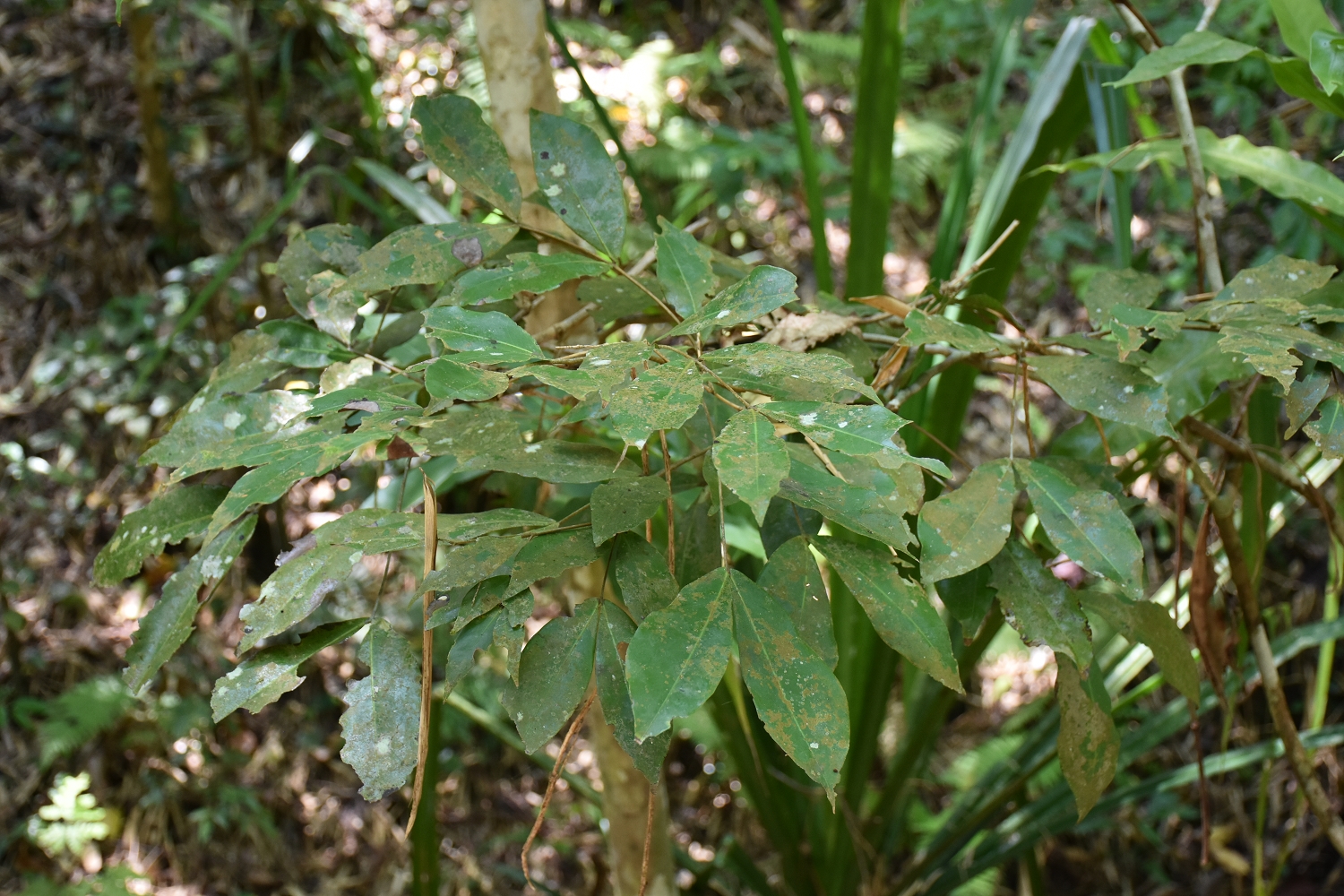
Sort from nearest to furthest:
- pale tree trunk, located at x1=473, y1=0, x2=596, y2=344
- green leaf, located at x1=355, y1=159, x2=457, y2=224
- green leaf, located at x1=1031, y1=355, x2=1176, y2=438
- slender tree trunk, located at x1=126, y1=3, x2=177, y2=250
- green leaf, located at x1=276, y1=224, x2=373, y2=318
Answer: green leaf, located at x1=1031, y1=355, x2=1176, y2=438 < green leaf, located at x1=276, y1=224, x2=373, y2=318 < pale tree trunk, located at x1=473, y1=0, x2=596, y2=344 < green leaf, located at x1=355, y1=159, x2=457, y2=224 < slender tree trunk, located at x1=126, y1=3, x2=177, y2=250

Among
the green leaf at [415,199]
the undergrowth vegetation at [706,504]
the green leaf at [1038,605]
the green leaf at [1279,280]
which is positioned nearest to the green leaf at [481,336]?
the undergrowth vegetation at [706,504]

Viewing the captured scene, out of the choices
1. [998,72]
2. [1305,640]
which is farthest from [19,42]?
[1305,640]

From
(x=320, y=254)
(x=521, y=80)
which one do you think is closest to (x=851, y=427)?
(x=320, y=254)

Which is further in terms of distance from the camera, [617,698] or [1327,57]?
[1327,57]

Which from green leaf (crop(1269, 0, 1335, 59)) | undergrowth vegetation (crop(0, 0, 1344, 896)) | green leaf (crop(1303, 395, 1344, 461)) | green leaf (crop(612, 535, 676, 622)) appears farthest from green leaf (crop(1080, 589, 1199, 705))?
green leaf (crop(1269, 0, 1335, 59))

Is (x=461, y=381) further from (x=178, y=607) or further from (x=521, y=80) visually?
(x=521, y=80)

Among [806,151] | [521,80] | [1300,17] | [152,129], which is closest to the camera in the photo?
[1300,17]

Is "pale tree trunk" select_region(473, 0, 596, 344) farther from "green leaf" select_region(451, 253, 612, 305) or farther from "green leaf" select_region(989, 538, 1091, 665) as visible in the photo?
"green leaf" select_region(989, 538, 1091, 665)

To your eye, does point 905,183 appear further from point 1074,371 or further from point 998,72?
point 1074,371
